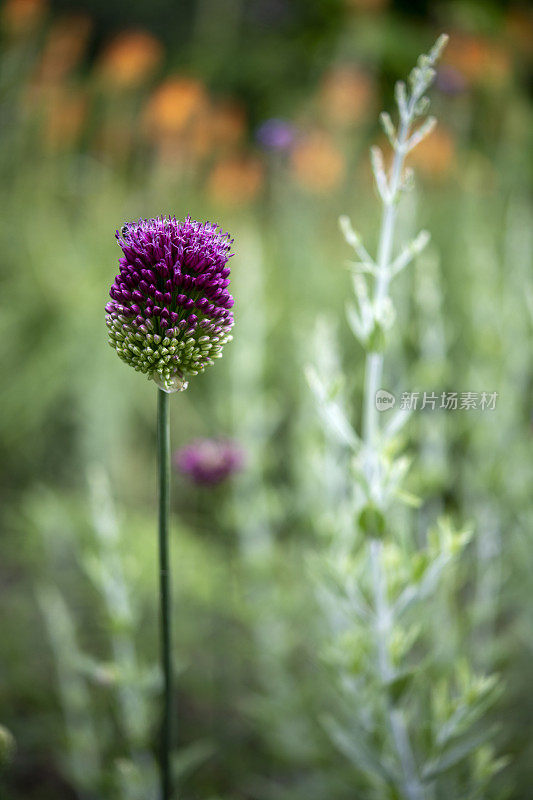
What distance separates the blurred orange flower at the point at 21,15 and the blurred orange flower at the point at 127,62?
0.23 meters

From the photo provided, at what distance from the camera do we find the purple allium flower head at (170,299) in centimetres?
43

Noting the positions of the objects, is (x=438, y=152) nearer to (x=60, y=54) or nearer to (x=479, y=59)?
(x=479, y=59)

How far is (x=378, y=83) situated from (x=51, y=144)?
145 centimetres

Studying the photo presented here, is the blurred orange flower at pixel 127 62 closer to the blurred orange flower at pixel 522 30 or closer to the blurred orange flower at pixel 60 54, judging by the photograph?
the blurred orange flower at pixel 60 54

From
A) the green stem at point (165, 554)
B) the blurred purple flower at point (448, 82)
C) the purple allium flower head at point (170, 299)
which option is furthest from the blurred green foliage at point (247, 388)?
the purple allium flower head at point (170, 299)

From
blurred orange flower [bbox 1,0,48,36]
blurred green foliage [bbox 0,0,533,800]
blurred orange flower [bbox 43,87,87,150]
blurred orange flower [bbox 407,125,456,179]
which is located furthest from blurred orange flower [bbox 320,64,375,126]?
blurred orange flower [bbox 1,0,48,36]

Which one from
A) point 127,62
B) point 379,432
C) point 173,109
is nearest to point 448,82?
point 173,109

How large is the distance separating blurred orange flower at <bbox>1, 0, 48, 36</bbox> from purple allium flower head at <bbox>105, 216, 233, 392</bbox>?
179 centimetres

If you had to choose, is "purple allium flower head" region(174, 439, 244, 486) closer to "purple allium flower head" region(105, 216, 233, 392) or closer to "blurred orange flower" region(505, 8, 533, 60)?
"purple allium flower head" region(105, 216, 233, 392)

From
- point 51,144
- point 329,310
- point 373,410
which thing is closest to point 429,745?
point 373,410

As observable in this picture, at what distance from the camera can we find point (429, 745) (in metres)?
0.66

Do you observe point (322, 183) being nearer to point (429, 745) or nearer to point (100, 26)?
point (429, 745)

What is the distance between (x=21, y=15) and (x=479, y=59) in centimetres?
133

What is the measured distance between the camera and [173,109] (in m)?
2.08
